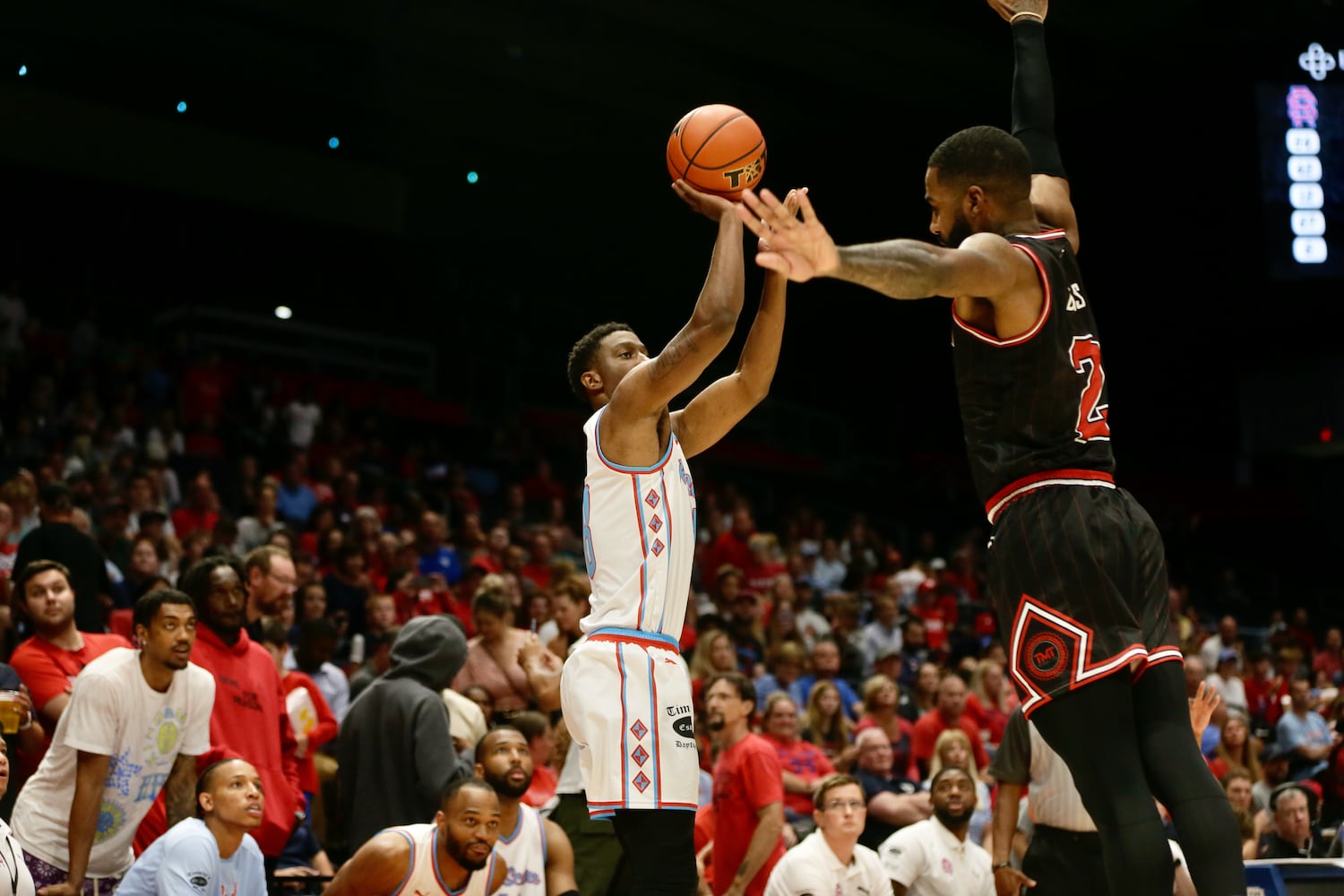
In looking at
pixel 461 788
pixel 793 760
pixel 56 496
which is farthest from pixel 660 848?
pixel 56 496

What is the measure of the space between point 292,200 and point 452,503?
7553mm

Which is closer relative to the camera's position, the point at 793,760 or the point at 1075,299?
the point at 1075,299

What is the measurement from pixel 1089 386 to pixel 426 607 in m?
7.22

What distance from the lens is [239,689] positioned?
6.45 m

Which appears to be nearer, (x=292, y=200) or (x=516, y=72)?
(x=516, y=72)

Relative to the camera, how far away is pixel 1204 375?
74.3ft

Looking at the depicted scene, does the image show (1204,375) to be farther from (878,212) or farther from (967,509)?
(878,212)

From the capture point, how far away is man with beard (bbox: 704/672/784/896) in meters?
7.15

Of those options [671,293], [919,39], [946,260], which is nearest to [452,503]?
[919,39]

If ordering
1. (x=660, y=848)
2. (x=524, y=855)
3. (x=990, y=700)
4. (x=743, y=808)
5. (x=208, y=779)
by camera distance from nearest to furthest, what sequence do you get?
(x=660, y=848)
(x=208, y=779)
(x=524, y=855)
(x=743, y=808)
(x=990, y=700)

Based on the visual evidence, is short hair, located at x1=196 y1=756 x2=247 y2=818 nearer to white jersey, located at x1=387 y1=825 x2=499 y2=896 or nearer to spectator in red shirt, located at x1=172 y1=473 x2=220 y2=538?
white jersey, located at x1=387 y1=825 x2=499 y2=896

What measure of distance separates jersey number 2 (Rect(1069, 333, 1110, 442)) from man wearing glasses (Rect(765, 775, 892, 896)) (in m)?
3.78

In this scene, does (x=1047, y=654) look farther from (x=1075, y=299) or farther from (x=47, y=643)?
(x=47, y=643)

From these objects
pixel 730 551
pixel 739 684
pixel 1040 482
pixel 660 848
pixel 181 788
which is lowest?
pixel 660 848
